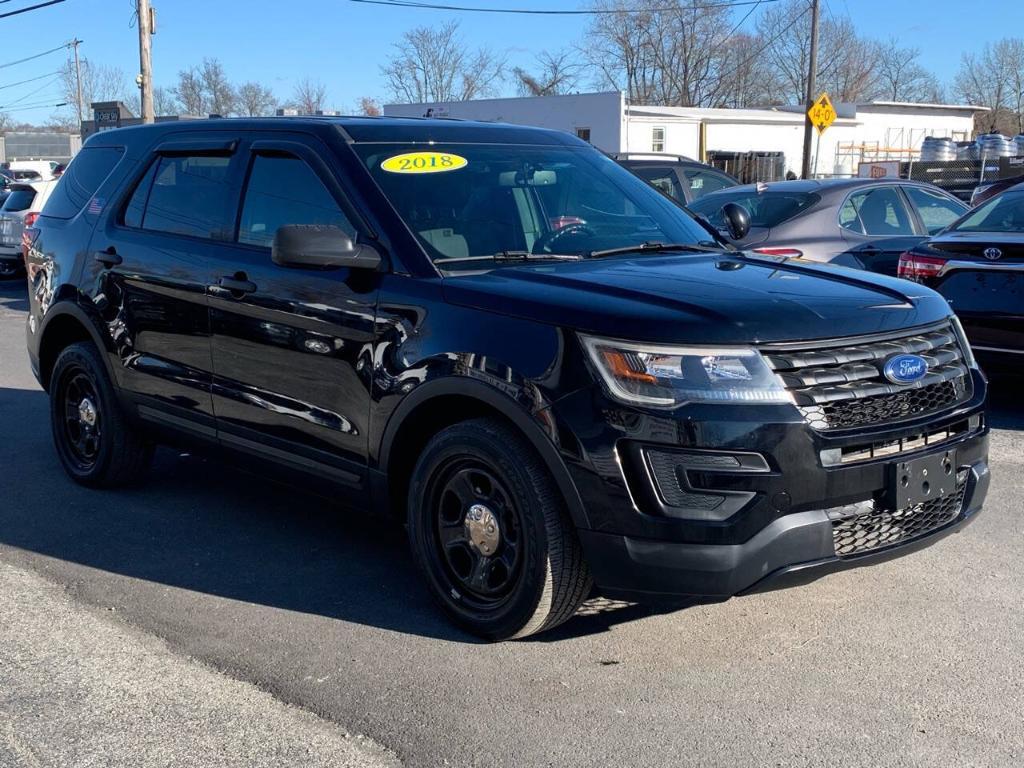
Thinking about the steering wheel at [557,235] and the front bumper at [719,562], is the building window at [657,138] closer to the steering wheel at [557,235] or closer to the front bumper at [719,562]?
Answer: the steering wheel at [557,235]

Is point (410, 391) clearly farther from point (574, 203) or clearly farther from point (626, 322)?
point (574, 203)

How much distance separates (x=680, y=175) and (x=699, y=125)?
3117 centimetres

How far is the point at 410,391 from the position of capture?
416 cm

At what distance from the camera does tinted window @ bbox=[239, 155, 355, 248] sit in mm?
4711

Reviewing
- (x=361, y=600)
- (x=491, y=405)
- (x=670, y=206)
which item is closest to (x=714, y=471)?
(x=491, y=405)

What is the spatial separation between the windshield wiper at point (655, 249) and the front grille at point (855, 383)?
1.21 metres

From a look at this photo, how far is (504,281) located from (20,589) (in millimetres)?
2413

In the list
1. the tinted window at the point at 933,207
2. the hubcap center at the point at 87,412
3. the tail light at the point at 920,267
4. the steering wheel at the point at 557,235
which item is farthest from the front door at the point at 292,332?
the tinted window at the point at 933,207

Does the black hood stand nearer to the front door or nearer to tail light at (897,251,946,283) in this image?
the front door

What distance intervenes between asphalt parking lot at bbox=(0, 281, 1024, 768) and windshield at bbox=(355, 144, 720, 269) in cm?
144

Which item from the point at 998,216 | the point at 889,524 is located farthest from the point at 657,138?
the point at 889,524

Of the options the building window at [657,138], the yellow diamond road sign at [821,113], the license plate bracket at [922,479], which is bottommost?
the license plate bracket at [922,479]

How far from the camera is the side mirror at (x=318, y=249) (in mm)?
4227

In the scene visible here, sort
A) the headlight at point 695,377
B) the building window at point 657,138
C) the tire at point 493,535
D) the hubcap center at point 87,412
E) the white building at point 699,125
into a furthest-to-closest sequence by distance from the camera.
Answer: the building window at point 657,138 → the white building at point 699,125 → the hubcap center at point 87,412 → the tire at point 493,535 → the headlight at point 695,377
